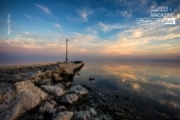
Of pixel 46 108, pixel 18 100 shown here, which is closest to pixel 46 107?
pixel 46 108

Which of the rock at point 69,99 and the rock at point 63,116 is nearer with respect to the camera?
the rock at point 63,116

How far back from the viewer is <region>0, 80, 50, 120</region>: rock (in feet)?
20.9

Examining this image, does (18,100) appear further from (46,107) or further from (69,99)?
(69,99)

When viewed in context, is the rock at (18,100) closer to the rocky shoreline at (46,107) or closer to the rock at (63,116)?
the rocky shoreline at (46,107)

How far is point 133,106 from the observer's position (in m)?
9.62

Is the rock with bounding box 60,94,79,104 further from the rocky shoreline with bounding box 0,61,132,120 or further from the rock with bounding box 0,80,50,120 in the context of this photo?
the rock with bounding box 0,80,50,120

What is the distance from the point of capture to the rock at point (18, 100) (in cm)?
638

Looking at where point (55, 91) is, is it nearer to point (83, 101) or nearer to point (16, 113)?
point (83, 101)

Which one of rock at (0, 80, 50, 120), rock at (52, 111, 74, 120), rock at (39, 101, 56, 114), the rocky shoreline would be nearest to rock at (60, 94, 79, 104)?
the rocky shoreline

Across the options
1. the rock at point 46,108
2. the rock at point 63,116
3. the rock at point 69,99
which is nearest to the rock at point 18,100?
the rock at point 46,108

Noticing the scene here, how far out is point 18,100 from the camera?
23.8 feet

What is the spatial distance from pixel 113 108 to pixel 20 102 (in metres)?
7.20

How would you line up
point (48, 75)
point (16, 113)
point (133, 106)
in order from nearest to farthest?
point (16, 113) < point (133, 106) < point (48, 75)

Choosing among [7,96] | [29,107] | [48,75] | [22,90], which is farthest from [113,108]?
[48,75]
